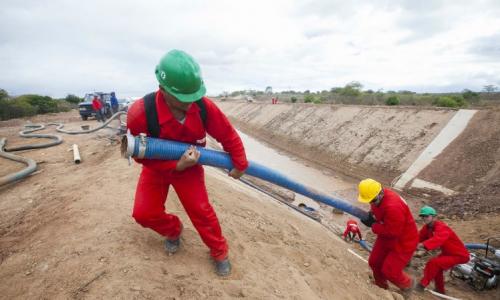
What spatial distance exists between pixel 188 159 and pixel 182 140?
12.1 inches

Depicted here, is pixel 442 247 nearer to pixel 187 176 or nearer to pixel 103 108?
pixel 187 176

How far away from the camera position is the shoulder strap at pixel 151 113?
2.67 metres

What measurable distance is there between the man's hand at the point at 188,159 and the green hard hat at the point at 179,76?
464mm

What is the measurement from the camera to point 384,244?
5027mm

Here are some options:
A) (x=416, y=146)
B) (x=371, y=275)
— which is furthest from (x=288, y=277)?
(x=416, y=146)

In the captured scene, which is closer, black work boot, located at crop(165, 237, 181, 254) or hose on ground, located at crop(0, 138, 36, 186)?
black work boot, located at crop(165, 237, 181, 254)

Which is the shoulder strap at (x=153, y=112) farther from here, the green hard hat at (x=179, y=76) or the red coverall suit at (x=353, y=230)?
the red coverall suit at (x=353, y=230)

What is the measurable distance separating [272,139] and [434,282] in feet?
67.5

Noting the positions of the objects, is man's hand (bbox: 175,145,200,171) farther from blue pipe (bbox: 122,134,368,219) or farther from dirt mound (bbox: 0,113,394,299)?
dirt mound (bbox: 0,113,394,299)

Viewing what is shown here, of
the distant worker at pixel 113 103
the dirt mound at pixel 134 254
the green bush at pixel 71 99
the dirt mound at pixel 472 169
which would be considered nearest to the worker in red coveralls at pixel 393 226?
the dirt mound at pixel 134 254

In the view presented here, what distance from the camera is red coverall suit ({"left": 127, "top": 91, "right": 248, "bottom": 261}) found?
277cm

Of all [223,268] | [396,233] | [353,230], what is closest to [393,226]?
[396,233]

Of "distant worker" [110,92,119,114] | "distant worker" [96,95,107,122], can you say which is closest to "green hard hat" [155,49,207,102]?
"distant worker" [96,95,107,122]

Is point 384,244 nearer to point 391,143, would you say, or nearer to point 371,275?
point 371,275
